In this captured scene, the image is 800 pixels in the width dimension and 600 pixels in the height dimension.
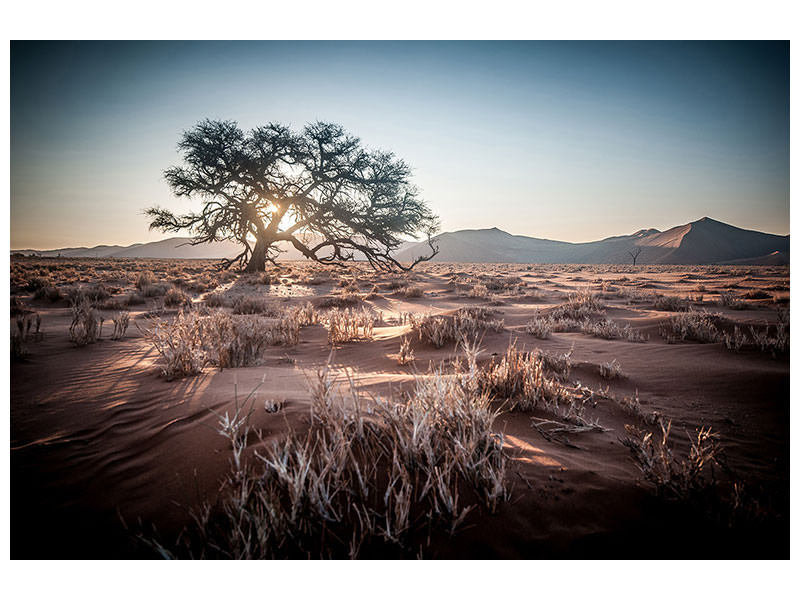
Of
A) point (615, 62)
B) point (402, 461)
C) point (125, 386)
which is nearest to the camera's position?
point (402, 461)

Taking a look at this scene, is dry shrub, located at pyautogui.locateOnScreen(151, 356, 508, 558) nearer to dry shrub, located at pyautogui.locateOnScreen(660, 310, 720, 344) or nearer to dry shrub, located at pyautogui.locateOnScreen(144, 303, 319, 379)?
dry shrub, located at pyautogui.locateOnScreen(144, 303, 319, 379)

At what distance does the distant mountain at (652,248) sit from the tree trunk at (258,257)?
57926 millimetres

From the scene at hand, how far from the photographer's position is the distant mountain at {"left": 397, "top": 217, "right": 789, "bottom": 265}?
349 feet

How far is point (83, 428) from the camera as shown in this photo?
2.29m

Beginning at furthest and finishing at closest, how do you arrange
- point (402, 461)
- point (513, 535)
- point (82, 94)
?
point (82, 94)
point (402, 461)
point (513, 535)

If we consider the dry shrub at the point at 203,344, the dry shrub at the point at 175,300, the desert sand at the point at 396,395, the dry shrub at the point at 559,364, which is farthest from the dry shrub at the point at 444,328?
the dry shrub at the point at 175,300

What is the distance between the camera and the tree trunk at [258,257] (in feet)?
68.0

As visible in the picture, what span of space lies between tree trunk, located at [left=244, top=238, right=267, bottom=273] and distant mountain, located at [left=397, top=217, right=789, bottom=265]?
57.9 m

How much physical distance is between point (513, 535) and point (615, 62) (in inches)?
168

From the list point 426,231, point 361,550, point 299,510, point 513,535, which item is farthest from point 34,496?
point 426,231

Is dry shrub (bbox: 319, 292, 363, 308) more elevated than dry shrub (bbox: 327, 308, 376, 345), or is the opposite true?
dry shrub (bbox: 319, 292, 363, 308)

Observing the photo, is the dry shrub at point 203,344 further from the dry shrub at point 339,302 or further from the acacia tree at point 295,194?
the acacia tree at point 295,194

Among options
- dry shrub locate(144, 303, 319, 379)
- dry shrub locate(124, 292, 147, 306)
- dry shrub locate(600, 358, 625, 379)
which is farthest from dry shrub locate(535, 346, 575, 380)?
dry shrub locate(124, 292, 147, 306)

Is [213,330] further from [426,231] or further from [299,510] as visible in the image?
[426,231]
